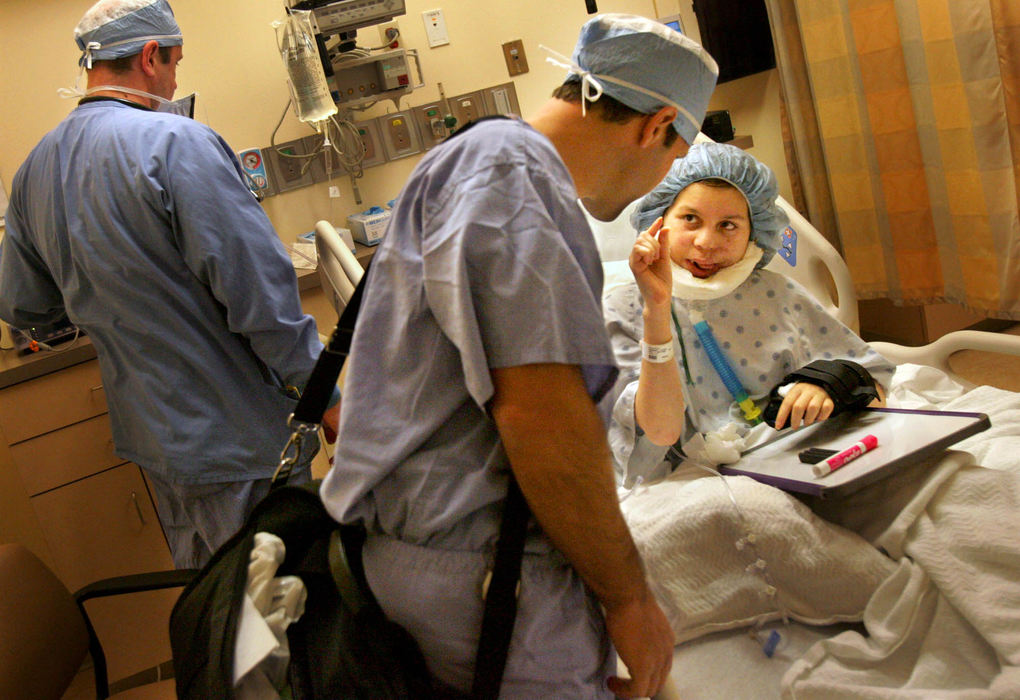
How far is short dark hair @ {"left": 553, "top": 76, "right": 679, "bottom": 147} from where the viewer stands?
3.90 ft

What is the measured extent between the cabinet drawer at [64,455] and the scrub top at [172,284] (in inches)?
33.4

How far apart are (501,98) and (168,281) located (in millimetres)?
2323

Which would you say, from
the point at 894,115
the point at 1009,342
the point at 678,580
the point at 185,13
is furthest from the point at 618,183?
the point at 185,13

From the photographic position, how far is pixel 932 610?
1421mm

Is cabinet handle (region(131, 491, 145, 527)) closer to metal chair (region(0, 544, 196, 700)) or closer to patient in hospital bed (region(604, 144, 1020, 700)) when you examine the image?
metal chair (region(0, 544, 196, 700))

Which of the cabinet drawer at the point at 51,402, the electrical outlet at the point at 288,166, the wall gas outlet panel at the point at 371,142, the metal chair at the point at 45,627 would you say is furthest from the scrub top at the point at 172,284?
the wall gas outlet panel at the point at 371,142

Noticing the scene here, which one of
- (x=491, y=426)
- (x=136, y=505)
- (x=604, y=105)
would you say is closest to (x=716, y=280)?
(x=604, y=105)

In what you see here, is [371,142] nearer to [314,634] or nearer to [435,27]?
[435,27]

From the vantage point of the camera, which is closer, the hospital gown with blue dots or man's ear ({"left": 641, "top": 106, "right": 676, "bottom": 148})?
man's ear ({"left": 641, "top": 106, "right": 676, "bottom": 148})

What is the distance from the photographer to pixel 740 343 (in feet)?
6.54

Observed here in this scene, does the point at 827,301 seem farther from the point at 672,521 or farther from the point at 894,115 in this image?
the point at 672,521

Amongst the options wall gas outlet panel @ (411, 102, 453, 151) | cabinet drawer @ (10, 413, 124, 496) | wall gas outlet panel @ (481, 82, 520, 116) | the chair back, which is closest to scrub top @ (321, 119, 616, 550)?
the chair back

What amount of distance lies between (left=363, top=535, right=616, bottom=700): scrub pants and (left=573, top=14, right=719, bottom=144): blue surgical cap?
65cm

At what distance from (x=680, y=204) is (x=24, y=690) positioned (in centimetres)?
170
